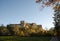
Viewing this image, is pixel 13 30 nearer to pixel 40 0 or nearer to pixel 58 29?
pixel 58 29

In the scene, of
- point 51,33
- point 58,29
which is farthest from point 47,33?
point 58,29

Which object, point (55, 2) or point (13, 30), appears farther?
point (13, 30)

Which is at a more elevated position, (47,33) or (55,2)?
(55,2)

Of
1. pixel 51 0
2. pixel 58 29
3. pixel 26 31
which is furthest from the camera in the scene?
pixel 26 31

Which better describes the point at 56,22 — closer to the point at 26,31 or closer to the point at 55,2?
the point at 26,31

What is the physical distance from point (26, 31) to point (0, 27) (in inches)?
255

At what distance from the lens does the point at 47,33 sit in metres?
40.0

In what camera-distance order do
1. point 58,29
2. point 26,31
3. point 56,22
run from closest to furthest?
point 58,29, point 56,22, point 26,31

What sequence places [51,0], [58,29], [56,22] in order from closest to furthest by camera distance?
[51,0] → [58,29] → [56,22]

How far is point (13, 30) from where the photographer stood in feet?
136

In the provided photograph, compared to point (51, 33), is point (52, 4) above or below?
above

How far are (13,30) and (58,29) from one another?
11512 mm

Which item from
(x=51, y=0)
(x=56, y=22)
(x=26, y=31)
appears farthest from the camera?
(x=26, y=31)

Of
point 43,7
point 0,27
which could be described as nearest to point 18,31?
point 0,27
